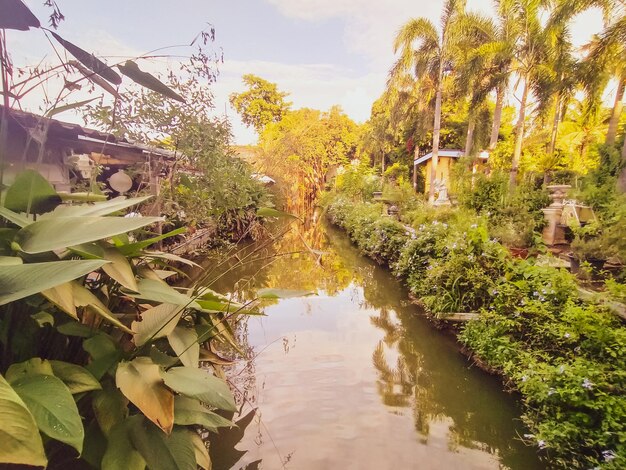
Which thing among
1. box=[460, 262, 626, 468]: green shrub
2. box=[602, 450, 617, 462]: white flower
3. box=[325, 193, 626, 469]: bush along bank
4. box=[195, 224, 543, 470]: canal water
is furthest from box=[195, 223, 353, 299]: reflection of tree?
box=[602, 450, 617, 462]: white flower

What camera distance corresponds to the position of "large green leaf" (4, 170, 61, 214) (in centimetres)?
113

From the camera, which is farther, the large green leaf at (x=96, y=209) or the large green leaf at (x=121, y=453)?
the large green leaf at (x=96, y=209)

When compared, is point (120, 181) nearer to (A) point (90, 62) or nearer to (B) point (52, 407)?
(A) point (90, 62)

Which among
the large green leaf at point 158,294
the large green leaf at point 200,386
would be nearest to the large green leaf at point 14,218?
the large green leaf at point 158,294

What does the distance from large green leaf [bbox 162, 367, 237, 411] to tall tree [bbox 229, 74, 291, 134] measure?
106 ft

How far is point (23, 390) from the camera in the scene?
89cm

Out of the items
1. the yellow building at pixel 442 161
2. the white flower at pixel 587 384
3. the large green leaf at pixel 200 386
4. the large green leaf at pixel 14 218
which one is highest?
the yellow building at pixel 442 161

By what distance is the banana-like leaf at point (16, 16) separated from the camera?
Answer: 1117 millimetres

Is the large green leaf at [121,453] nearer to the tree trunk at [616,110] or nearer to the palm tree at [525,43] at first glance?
the palm tree at [525,43]

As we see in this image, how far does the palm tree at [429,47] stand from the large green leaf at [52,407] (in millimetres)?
15819

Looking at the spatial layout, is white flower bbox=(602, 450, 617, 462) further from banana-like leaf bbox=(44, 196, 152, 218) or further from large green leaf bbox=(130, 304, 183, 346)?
banana-like leaf bbox=(44, 196, 152, 218)

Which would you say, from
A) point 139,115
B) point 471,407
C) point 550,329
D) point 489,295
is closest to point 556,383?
point 550,329

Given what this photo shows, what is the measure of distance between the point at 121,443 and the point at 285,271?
316 inches

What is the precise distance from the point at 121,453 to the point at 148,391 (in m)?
0.27
